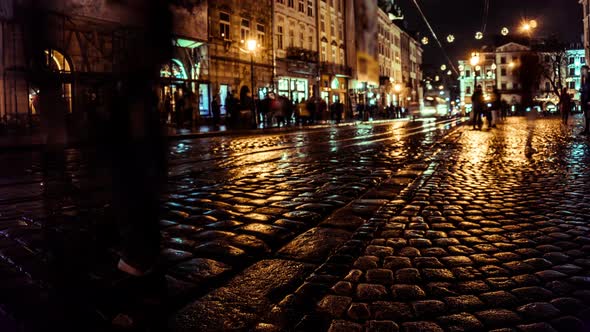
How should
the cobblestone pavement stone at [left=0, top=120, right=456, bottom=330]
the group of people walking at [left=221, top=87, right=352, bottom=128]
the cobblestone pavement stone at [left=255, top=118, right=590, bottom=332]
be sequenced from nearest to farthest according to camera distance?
the cobblestone pavement stone at [left=255, top=118, right=590, bottom=332]
the cobblestone pavement stone at [left=0, top=120, right=456, bottom=330]
the group of people walking at [left=221, top=87, right=352, bottom=128]

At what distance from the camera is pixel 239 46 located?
104 ft

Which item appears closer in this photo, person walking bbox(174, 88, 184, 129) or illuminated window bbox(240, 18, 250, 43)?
person walking bbox(174, 88, 184, 129)

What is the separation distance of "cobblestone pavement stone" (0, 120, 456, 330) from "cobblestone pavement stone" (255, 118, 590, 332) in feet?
0.64

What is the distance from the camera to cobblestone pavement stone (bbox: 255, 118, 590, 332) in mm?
2051

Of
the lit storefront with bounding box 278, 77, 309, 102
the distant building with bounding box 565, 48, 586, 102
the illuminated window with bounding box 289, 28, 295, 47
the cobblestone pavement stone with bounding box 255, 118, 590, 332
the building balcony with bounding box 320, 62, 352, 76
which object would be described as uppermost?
the distant building with bounding box 565, 48, 586, 102

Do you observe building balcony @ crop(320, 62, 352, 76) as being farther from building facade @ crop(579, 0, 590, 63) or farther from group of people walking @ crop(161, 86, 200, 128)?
building facade @ crop(579, 0, 590, 63)

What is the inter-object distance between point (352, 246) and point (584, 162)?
19.5 feet

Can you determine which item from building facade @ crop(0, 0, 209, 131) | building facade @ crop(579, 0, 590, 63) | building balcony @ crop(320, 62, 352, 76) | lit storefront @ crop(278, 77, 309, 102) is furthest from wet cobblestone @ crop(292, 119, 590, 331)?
building facade @ crop(579, 0, 590, 63)

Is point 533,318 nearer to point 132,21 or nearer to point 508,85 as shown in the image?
point 132,21

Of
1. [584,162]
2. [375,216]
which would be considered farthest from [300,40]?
[375,216]

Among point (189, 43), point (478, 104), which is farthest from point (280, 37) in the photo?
point (478, 104)

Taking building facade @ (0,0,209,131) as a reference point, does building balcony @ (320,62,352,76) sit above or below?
above

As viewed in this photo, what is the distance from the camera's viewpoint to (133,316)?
2111mm

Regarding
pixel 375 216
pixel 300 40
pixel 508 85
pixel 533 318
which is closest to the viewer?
pixel 533 318
